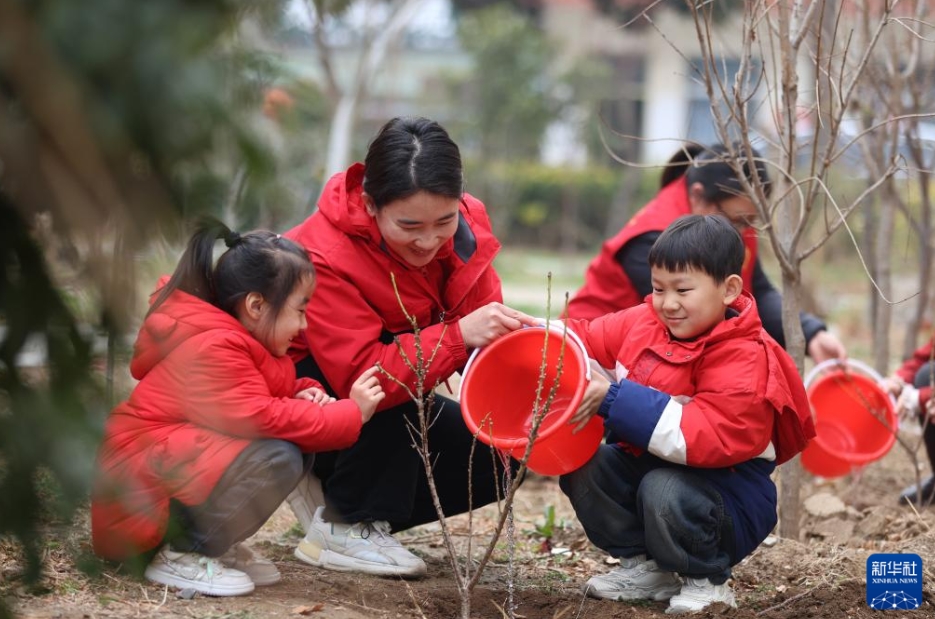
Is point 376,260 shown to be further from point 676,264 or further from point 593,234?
point 593,234

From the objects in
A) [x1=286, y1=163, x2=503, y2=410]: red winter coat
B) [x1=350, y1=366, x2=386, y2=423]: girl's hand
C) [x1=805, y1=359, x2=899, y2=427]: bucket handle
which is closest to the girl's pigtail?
[x1=286, y1=163, x2=503, y2=410]: red winter coat

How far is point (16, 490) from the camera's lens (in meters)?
1.71

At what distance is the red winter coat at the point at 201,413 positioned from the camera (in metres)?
2.58

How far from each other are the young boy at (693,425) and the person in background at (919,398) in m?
1.27

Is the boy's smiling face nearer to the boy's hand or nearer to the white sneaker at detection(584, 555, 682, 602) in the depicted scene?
the boy's hand

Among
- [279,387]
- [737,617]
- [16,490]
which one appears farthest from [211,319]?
[737,617]

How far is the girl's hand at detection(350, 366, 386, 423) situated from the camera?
9.18 feet

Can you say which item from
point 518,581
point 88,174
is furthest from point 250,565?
point 88,174

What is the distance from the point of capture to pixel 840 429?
4.32 meters

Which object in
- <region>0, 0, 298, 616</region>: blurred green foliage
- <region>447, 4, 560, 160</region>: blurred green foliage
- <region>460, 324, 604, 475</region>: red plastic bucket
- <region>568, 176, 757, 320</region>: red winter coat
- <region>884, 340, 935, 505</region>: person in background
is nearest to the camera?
<region>0, 0, 298, 616</region>: blurred green foliage

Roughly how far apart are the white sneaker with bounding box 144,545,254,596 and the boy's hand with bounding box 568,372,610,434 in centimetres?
89

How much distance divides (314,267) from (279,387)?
0.33m

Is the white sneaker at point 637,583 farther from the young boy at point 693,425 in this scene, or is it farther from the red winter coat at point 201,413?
the red winter coat at point 201,413

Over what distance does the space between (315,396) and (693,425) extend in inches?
36.9
